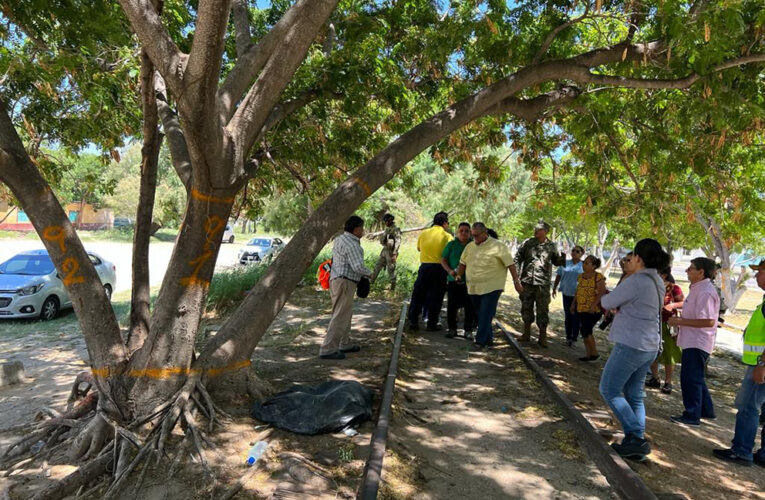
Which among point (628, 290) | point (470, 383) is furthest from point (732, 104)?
point (470, 383)

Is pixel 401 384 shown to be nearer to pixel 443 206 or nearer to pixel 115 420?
pixel 115 420

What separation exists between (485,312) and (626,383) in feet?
11.7

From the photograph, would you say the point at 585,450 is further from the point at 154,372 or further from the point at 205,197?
the point at 205,197

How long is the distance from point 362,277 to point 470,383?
6.96ft

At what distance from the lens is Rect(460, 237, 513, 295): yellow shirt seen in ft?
25.3

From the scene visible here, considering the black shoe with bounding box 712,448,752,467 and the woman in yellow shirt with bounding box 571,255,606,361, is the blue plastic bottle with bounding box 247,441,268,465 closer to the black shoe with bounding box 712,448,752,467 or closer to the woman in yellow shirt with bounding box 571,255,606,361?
the black shoe with bounding box 712,448,752,467

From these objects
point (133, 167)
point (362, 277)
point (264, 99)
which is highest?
point (133, 167)

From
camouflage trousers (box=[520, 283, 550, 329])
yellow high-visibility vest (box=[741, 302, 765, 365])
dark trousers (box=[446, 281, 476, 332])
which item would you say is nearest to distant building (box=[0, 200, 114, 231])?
dark trousers (box=[446, 281, 476, 332])

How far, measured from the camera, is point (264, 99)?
4449 millimetres

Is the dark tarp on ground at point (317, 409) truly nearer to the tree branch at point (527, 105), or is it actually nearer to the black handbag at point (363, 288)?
the black handbag at point (363, 288)

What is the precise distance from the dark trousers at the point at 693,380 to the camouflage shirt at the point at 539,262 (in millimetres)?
2962

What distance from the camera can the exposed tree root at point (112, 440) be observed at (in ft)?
11.9

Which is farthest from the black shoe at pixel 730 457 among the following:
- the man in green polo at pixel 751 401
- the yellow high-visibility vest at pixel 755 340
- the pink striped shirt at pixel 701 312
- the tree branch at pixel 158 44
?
the tree branch at pixel 158 44

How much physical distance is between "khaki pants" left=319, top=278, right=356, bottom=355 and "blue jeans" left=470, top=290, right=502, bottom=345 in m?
2.19
